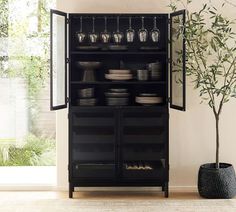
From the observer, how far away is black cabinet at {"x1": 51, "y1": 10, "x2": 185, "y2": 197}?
201 inches

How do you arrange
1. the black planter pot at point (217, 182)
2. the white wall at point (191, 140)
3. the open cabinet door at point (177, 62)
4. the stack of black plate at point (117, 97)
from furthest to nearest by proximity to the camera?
the white wall at point (191, 140)
the stack of black plate at point (117, 97)
the black planter pot at point (217, 182)
the open cabinet door at point (177, 62)

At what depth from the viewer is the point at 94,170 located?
5145 millimetres

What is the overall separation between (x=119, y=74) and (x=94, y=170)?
3.14 feet

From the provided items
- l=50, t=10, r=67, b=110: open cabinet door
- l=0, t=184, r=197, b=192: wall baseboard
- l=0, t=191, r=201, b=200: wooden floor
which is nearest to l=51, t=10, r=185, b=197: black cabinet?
l=50, t=10, r=67, b=110: open cabinet door

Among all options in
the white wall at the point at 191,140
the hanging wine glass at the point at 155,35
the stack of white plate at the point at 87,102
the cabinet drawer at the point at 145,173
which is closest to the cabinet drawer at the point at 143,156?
the cabinet drawer at the point at 145,173

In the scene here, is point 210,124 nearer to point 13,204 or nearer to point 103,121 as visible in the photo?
point 103,121

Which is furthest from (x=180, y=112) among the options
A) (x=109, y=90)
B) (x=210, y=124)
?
(x=109, y=90)

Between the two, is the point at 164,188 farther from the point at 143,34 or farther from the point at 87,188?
the point at 143,34

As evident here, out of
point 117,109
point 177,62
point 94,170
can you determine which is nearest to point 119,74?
point 117,109

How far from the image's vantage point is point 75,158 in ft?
16.9

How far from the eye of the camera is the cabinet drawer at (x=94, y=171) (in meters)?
5.14

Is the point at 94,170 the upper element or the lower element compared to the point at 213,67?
lower

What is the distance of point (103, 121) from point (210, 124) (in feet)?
3.68

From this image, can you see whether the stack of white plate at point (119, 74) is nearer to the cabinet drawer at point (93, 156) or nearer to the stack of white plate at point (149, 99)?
the stack of white plate at point (149, 99)
